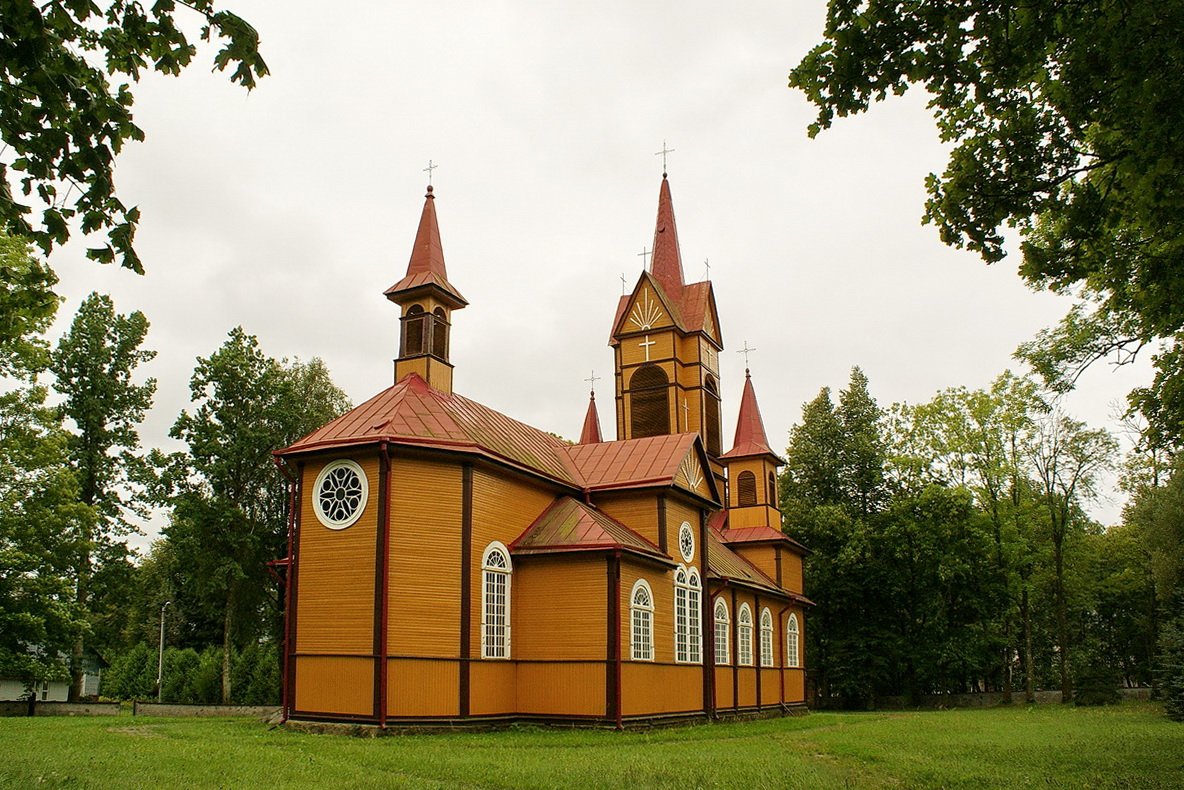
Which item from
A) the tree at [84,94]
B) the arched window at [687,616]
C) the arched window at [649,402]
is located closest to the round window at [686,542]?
the arched window at [687,616]

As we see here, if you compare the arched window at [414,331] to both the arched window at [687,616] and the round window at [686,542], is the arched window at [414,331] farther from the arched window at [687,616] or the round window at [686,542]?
the arched window at [687,616]

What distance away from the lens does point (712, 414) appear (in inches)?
1467

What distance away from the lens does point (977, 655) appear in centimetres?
4056

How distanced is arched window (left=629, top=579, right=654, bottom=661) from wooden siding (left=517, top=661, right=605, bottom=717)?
1.17 m

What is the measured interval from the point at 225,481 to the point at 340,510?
597 inches

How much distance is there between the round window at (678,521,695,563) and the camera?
962 inches

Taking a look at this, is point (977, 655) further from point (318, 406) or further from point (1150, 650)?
point (318, 406)

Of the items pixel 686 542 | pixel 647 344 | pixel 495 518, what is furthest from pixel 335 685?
pixel 647 344

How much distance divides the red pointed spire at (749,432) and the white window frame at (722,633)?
8.71 meters

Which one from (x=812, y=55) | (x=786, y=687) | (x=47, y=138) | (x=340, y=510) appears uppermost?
(x=812, y=55)

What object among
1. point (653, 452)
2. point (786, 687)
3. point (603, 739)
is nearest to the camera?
point (603, 739)

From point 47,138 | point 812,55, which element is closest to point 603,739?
point 812,55

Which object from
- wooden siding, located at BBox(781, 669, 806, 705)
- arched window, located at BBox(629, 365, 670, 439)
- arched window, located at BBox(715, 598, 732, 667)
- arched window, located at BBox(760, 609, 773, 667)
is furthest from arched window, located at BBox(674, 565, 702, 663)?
arched window, located at BBox(629, 365, 670, 439)

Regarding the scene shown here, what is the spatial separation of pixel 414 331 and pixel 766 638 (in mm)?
15630
